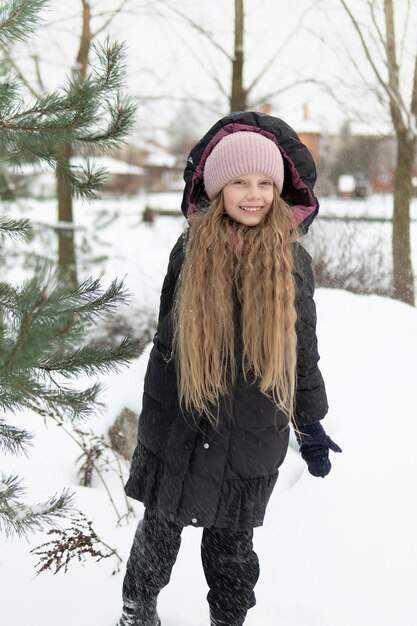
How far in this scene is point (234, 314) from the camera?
1.74m

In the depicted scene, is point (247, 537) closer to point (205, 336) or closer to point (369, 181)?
point (205, 336)

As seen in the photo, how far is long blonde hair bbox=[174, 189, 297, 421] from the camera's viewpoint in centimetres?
169

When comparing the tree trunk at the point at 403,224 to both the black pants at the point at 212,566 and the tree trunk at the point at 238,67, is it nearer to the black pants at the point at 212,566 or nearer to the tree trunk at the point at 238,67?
the tree trunk at the point at 238,67

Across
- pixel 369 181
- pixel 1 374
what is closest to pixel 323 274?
pixel 369 181

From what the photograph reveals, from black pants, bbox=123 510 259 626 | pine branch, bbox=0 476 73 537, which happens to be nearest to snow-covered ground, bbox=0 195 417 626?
black pants, bbox=123 510 259 626

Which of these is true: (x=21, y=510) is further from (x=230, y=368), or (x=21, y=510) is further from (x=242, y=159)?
(x=242, y=159)

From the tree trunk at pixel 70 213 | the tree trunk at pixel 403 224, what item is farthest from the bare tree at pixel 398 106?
the tree trunk at pixel 70 213

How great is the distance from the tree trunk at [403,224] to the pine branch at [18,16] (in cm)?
389

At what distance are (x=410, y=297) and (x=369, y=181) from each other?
1.36 metres

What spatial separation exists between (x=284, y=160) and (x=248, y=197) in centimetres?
23

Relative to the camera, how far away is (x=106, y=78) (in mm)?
1740

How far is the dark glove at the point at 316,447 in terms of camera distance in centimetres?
185

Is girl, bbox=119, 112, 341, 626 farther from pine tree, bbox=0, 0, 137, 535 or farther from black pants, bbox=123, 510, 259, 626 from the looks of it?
pine tree, bbox=0, 0, 137, 535

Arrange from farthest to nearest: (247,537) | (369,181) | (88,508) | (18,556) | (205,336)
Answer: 1. (369,181)
2. (88,508)
3. (18,556)
4. (247,537)
5. (205,336)
